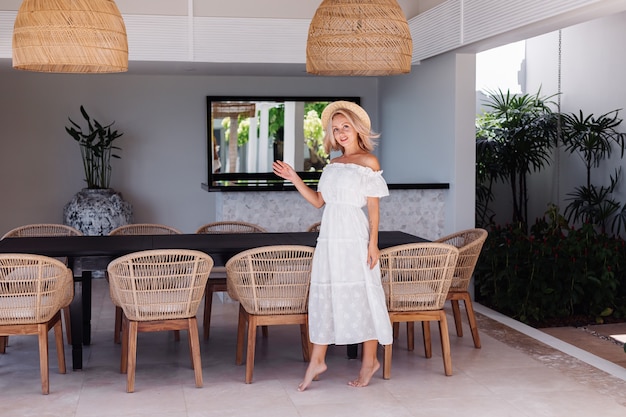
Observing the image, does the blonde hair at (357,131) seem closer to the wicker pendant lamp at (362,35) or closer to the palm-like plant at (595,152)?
the wicker pendant lamp at (362,35)

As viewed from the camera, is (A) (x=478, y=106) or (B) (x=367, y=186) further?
(A) (x=478, y=106)

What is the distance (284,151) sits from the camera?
9.95 meters

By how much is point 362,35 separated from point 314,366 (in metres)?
Answer: 1.92

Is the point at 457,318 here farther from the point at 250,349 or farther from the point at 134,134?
the point at 134,134

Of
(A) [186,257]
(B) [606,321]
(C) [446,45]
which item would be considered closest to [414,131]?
(C) [446,45]

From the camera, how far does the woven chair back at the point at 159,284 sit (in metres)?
4.56

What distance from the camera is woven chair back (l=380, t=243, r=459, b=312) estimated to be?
15.9 feet

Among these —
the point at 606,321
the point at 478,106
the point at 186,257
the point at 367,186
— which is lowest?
the point at 606,321

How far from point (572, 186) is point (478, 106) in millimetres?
1385

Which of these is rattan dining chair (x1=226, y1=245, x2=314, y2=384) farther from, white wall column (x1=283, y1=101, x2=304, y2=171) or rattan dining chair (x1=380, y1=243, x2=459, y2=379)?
white wall column (x1=283, y1=101, x2=304, y2=171)

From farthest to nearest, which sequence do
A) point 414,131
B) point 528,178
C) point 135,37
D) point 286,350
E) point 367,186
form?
point 528,178, point 414,131, point 135,37, point 286,350, point 367,186

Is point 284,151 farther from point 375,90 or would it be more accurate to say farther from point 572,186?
point 572,186

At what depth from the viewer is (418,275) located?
4.91 m

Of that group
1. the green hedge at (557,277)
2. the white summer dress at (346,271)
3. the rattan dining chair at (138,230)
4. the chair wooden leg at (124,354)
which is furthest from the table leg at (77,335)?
the green hedge at (557,277)
